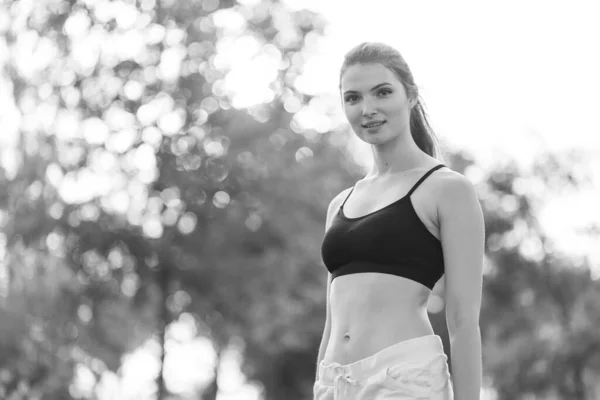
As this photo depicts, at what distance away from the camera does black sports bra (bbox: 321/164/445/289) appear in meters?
2.85

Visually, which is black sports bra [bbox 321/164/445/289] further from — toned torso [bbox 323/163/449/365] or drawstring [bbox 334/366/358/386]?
drawstring [bbox 334/366/358/386]

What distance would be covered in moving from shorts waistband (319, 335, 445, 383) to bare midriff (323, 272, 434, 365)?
21 mm

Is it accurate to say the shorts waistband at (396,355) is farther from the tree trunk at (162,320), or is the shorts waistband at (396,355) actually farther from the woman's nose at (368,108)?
the tree trunk at (162,320)

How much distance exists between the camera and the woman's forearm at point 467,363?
2.74 m

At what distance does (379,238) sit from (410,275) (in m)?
0.14

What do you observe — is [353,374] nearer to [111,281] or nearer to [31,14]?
[111,281]

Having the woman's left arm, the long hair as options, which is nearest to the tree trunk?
the long hair

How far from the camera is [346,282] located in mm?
2957

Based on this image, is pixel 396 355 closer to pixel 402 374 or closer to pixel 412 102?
pixel 402 374

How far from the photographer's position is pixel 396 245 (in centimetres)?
284

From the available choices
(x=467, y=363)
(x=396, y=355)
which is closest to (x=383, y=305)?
(x=396, y=355)

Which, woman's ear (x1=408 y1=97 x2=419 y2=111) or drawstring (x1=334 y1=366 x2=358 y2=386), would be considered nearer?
drawstring (x1=334 y1=366 x2=358 y2=386)

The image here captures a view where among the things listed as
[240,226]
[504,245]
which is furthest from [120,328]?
[504,245]

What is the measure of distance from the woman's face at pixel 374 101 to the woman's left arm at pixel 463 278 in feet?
1.03
